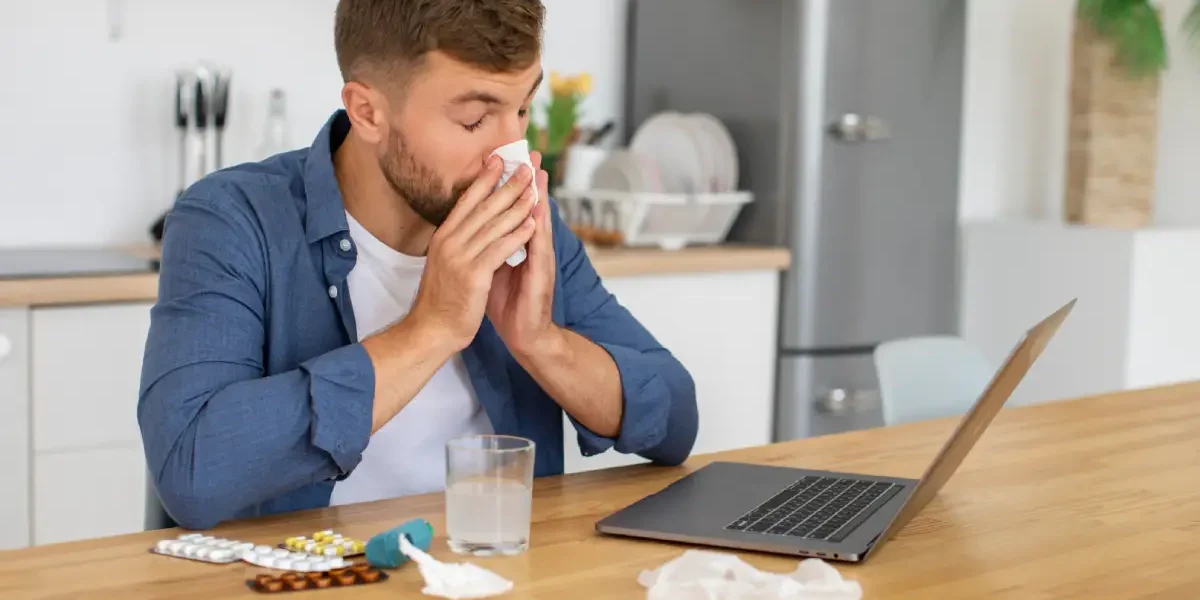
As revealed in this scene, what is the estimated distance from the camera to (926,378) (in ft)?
7.51

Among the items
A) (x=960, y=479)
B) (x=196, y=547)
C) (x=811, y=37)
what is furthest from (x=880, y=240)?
(x=196, y=547)

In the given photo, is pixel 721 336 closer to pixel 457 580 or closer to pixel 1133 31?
pixel 1133 31

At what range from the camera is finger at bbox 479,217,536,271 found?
1.48 meters

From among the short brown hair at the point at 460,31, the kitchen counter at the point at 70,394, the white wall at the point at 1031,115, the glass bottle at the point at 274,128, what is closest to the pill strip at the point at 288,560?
the short brown hair at the point at 460,31

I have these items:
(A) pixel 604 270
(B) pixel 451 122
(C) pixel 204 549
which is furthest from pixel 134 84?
(C) pixel 204 549

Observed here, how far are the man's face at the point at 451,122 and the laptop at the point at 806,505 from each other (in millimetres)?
415

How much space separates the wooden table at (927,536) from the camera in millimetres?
1147

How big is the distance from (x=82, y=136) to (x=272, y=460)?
6.10ft

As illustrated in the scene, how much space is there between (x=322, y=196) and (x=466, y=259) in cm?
28

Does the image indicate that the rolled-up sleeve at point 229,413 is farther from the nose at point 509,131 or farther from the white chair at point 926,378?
the white chair at point 926,378

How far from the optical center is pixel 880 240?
3.51 m

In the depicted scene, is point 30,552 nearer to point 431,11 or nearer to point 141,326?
point 431,11

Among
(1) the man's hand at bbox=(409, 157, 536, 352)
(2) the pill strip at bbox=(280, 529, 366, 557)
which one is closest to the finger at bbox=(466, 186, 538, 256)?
(1) the man's hand at bbox=(409, 157, 536, 352)

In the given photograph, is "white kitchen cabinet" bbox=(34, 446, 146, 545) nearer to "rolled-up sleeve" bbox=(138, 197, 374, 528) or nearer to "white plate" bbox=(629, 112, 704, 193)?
"rolled-up sleeve" bbox=(138, 197, 374, 528)
